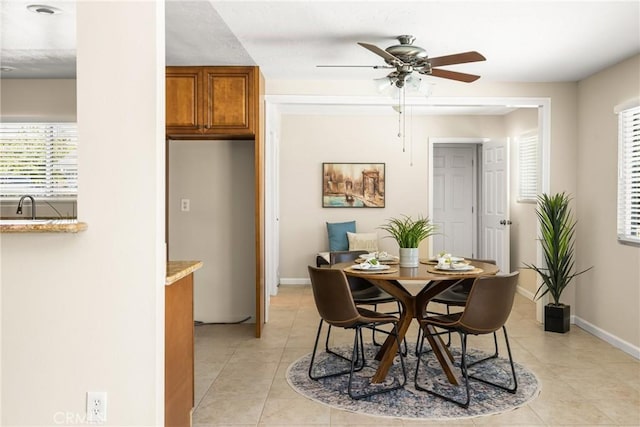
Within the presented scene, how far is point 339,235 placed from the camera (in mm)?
7266

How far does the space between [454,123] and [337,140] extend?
171 centimetres

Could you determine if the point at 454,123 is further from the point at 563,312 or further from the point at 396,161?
the point at 563,312

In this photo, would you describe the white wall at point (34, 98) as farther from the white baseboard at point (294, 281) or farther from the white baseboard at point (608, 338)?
the white baseboard at point (608, 338)

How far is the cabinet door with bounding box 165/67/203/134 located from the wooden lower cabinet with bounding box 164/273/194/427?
220 centimetres

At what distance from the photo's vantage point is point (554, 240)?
4.93 meters

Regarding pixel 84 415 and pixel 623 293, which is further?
pixel 623 293

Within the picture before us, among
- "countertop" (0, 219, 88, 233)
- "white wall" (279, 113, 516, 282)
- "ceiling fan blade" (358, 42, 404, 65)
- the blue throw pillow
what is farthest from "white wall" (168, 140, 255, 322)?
"countertop" (0, 219, 88, 233)

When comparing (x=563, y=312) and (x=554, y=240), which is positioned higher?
(x=554, y=240)

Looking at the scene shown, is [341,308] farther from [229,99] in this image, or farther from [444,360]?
[229,99]

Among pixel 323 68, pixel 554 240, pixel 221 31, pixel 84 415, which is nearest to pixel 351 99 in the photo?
pixel 323 68

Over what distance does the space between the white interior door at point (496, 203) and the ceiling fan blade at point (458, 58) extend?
351 cm

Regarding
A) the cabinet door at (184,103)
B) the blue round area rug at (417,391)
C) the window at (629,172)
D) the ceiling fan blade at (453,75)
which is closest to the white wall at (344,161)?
the cabinet door at (184,103)

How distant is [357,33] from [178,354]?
256 cm

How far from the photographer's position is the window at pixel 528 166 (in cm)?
615
